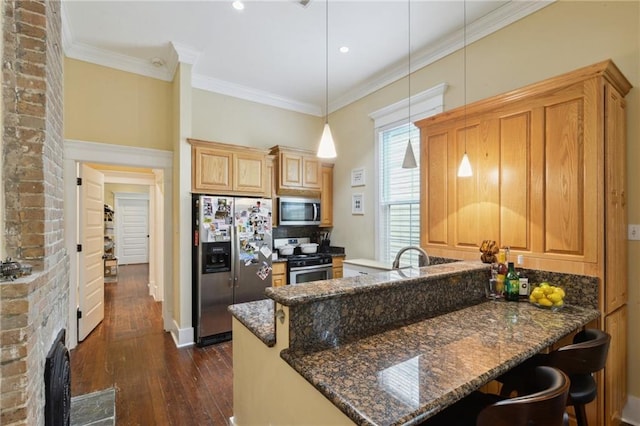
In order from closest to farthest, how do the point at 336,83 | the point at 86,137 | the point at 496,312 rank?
the point at 496,312, the point at 86,137, the point at 336,83

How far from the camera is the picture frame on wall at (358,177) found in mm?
4521

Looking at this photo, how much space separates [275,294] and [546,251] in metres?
1.93

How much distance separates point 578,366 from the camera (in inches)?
57.7

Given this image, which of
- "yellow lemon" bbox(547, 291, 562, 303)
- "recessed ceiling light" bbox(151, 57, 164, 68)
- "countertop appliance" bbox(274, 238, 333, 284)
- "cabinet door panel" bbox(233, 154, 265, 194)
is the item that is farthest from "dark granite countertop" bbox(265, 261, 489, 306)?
"recessed ceiling light" bbox(151, 57, 164, 68)

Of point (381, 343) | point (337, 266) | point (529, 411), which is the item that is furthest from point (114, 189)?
point (529, 411)

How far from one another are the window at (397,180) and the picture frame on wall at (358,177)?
312 millimetres

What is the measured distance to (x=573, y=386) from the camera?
5.16 feet

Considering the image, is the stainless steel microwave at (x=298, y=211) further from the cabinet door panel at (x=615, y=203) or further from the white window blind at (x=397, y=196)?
the cabinet door panel at (x=615, y=203)

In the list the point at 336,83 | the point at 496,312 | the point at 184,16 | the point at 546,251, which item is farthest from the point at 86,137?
the point at 546,251

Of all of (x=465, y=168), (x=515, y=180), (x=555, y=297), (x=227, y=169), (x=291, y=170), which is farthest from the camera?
(x=291, y=170)

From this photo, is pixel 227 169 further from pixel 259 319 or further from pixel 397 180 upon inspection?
pixel 259 319

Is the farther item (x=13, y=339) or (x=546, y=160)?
(x=546, y=160)

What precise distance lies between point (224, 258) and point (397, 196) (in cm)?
233

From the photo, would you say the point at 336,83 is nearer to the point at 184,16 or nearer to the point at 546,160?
the point at 184,16
